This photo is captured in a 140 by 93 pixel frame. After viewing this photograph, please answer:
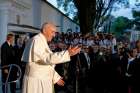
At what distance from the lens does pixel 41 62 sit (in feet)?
28.6

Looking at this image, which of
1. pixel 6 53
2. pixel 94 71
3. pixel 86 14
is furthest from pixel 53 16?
pixel 6 53

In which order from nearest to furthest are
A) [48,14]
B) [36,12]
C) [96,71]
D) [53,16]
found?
[96,71] < [36,12] < [48,14] < [53,16]

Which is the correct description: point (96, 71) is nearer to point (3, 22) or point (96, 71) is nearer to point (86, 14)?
point (3, 22)

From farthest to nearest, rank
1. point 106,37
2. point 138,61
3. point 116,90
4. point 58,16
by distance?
point 58,16, point 106,37, point 116,90, point 138,61

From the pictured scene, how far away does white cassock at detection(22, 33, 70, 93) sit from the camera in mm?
8633

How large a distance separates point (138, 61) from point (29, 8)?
20528 mm

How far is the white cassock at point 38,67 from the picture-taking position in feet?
28.3

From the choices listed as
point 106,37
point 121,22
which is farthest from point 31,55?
point 121,22


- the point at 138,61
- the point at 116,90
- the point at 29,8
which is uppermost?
the point at 29,8

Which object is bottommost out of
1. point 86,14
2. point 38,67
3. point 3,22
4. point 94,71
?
point 94,71

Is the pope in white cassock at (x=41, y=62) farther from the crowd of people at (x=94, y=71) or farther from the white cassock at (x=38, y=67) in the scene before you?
the crowd of people at (x=94, y=71)

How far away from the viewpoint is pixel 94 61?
52.0 feet

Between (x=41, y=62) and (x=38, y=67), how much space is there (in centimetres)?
13

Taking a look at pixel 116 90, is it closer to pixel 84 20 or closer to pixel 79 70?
pixel 79 70
